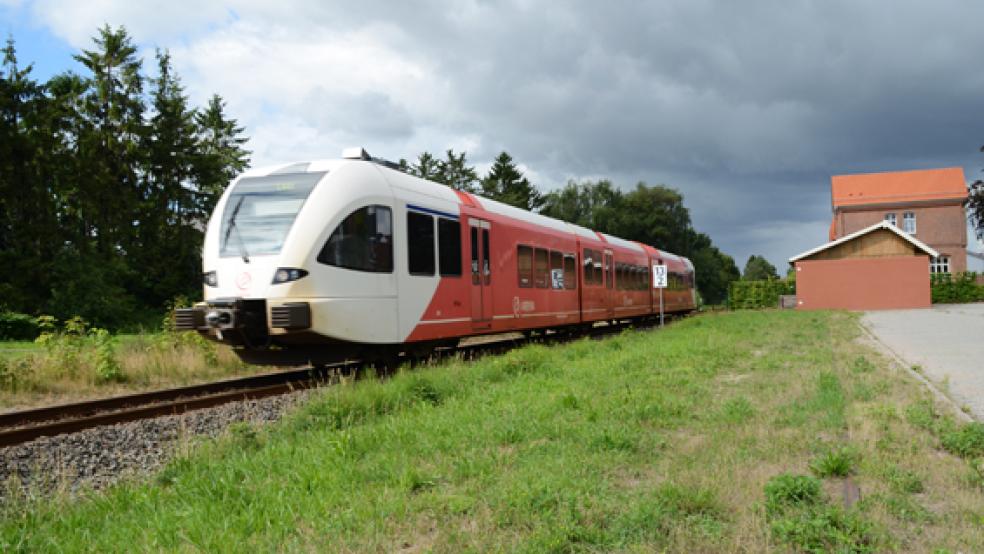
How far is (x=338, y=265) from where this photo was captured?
10.1 m

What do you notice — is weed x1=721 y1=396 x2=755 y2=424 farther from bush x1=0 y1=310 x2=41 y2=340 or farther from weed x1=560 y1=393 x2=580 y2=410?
bush x1=0 y1=310 x2=41 y2=340

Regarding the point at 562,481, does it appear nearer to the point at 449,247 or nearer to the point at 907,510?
the point at 907,510

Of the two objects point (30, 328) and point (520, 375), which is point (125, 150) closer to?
point (30, 328)

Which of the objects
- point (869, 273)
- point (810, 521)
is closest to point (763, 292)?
point (869, 273)

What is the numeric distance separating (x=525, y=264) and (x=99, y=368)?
8852 mm

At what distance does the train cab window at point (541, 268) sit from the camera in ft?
55.6

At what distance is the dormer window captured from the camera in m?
60.2

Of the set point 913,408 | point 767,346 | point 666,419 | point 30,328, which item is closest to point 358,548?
point 666,419

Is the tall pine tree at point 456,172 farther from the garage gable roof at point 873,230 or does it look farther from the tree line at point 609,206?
the garage gable roof at point 873,230

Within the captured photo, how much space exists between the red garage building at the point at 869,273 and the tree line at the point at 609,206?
35233 millimetres

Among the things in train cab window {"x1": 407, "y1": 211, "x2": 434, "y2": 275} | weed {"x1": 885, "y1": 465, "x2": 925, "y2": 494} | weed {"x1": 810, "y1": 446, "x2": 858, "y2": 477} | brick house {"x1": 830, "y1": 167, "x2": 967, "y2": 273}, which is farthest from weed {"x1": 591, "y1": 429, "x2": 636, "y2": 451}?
brick house {"x1": 830, "y1": 167, "x2": 967, "y2": 273}

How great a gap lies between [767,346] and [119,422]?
1172 centimetres

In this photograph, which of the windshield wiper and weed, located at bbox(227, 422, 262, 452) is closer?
weed, located at bbox(227, 422, 262, 452)

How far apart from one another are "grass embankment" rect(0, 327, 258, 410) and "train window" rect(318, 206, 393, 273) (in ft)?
13.6
